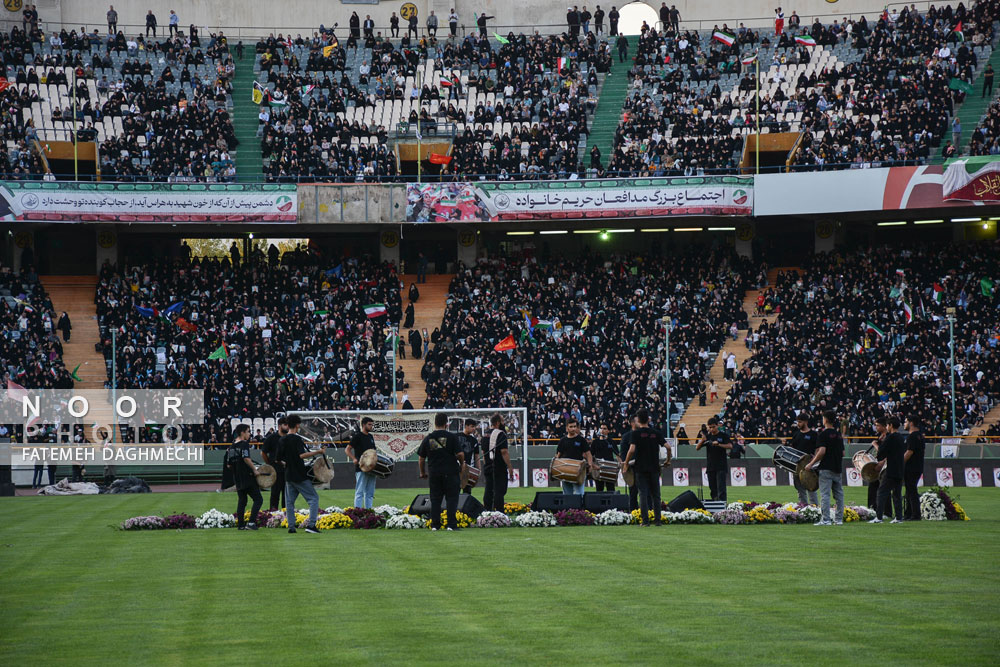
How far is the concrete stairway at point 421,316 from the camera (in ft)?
165

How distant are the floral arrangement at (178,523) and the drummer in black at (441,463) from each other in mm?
4586

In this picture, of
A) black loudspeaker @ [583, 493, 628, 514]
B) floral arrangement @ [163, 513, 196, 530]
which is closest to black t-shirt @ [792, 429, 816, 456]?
black loudspeaker @ [583, 493, 628, 514]

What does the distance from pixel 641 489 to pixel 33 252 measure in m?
43.1

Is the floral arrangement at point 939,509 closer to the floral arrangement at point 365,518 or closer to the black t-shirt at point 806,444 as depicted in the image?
the black t-shirt at point 806,444

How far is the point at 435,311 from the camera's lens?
5550 cm

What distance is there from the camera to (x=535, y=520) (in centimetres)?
2178

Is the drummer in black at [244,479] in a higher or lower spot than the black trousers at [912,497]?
higher

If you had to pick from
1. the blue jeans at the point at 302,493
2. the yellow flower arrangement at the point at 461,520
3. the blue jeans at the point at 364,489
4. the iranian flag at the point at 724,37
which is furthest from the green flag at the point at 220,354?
the blue jeans at the point at 302,493

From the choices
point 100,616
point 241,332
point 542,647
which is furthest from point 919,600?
point 241,332

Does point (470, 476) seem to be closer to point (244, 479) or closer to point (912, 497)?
point (244, 479)

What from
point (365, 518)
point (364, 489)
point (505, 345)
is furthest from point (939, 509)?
point (505, 345)

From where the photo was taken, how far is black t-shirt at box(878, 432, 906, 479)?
22.2 meters

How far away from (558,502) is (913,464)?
6.37 m

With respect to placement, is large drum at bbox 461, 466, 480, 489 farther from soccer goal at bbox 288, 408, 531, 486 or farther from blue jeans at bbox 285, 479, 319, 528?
soccer goal at bbox 288, 408, 531, 486
